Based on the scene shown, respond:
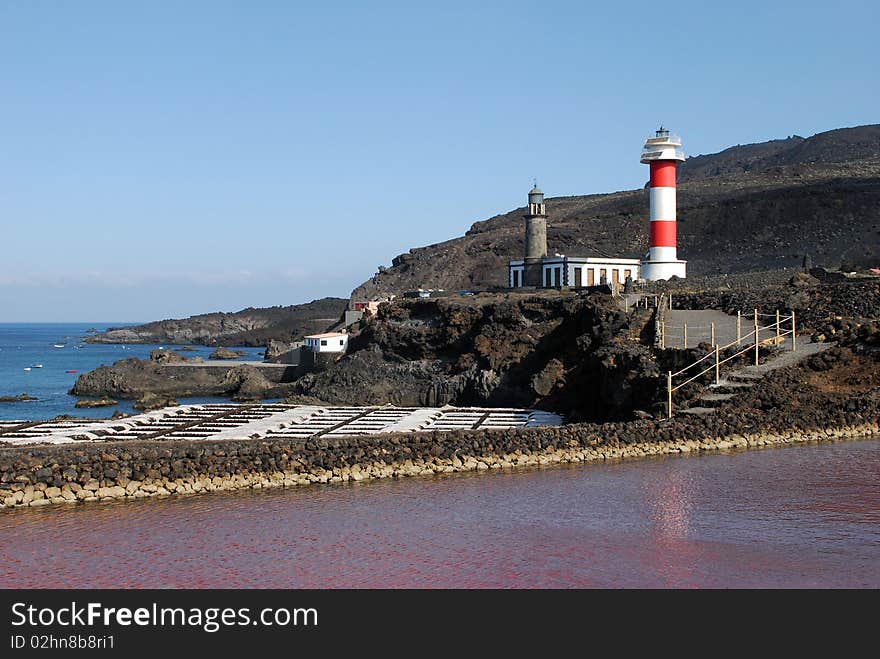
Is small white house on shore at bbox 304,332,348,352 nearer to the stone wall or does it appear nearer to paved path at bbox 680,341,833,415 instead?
the stone wall

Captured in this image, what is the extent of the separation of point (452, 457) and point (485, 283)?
217ft

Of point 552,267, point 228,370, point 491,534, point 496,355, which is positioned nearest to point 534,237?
point 552,267

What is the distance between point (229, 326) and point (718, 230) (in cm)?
7129

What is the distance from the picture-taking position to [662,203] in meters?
43.8

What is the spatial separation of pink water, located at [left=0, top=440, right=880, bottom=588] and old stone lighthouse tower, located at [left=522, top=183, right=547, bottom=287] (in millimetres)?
31374

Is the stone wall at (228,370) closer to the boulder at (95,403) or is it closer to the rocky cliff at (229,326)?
the boulder at (95,403)

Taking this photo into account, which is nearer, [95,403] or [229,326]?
[95,403]

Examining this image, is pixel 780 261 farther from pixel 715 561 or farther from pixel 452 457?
pixel 715 561

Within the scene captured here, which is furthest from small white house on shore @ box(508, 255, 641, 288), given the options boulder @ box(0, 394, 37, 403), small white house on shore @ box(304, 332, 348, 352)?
boulder @ box(0, 394, 37, 403)

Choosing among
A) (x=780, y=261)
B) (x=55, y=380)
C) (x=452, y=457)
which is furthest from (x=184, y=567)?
(x=780, y=261)

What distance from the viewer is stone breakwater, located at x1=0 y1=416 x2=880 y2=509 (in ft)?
65.3

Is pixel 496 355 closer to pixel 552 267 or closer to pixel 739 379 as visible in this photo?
pixel 552 267

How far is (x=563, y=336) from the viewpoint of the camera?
40.0m

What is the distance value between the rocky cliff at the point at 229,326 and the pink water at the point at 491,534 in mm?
101453
